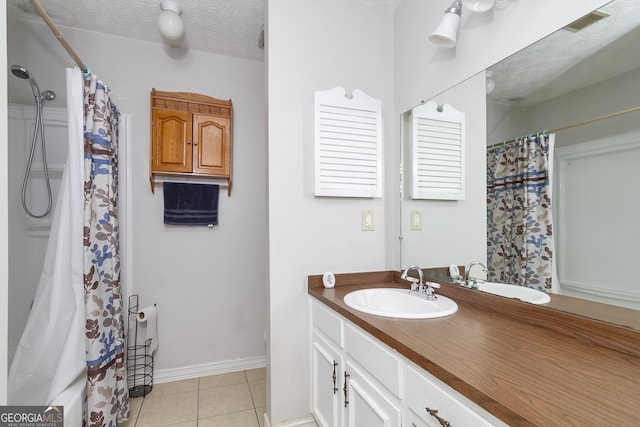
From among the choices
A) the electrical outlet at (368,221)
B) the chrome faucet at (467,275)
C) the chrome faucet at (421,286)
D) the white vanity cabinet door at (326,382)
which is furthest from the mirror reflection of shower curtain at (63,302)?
the chrome faucet at (467,275)

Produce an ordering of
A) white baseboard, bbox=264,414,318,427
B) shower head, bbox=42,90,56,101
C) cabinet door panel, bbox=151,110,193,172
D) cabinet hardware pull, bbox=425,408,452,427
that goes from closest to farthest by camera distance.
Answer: cabinet hardware pull, bbox=425,408,452,427, white baseboard, bbox=264,414,318,427, shower head, bbox=42,90,56,101, cabinet door panel, bbox=151,110,193,172

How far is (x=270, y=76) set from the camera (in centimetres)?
166

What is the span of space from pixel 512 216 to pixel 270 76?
1.40m

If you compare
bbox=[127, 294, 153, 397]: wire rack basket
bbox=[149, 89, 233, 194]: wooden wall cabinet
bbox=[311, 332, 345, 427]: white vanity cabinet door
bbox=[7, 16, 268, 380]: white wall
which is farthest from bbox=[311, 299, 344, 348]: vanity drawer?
bbox=[127, 294, 153, 397]: wire rack basket

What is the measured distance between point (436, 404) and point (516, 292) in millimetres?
653

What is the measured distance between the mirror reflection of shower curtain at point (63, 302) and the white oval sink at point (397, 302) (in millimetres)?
1403

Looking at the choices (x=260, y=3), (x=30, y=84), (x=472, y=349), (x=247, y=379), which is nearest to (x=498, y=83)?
(x=472, y=349)

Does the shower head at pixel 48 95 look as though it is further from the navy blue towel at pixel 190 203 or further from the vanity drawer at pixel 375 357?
the vanity drawer at pixel 375 357

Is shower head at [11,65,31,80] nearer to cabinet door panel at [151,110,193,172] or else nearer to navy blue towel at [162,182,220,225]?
cabinet door panel at [151,110,193,172]

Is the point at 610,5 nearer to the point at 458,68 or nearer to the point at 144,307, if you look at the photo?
the point at 458,68

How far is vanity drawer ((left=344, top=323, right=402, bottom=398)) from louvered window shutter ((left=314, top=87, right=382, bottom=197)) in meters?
0.80

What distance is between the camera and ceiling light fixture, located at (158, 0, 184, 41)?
1.90 m

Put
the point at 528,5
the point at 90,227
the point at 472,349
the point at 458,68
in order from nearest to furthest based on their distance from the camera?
the point at 472,349
the point at 528,5
the point at 458,68
the point at 90,227

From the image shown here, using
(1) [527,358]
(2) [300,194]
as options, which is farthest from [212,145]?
(1) [527,358]
